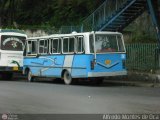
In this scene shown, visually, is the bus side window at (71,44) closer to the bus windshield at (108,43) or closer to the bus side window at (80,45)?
the bus side window at (80,45)

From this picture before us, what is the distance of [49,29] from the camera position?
37.6 meters

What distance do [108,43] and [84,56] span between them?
56.6 inches

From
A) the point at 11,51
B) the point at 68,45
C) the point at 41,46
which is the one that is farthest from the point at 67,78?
the point at 11,51

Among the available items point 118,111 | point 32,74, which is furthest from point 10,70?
point 118,111

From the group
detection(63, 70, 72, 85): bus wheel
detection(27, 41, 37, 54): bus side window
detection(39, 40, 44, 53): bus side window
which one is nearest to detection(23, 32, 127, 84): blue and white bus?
detection(63, 70, 72, 85): bus wheel

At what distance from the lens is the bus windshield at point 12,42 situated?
29.6 metres

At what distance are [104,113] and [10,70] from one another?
1729 cm

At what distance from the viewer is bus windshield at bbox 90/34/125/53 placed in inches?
935

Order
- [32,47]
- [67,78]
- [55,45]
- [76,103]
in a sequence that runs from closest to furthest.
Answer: [76,103] → [67,78] → [55,45] → [32,47]

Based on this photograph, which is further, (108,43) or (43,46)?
(43,46)

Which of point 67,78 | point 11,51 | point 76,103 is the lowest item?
point 76,103

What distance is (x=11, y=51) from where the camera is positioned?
29.7 m

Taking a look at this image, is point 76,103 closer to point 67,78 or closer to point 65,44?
point 67,78

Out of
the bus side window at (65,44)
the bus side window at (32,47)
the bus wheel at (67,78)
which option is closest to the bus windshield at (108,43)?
the bus side window at (65,44)
